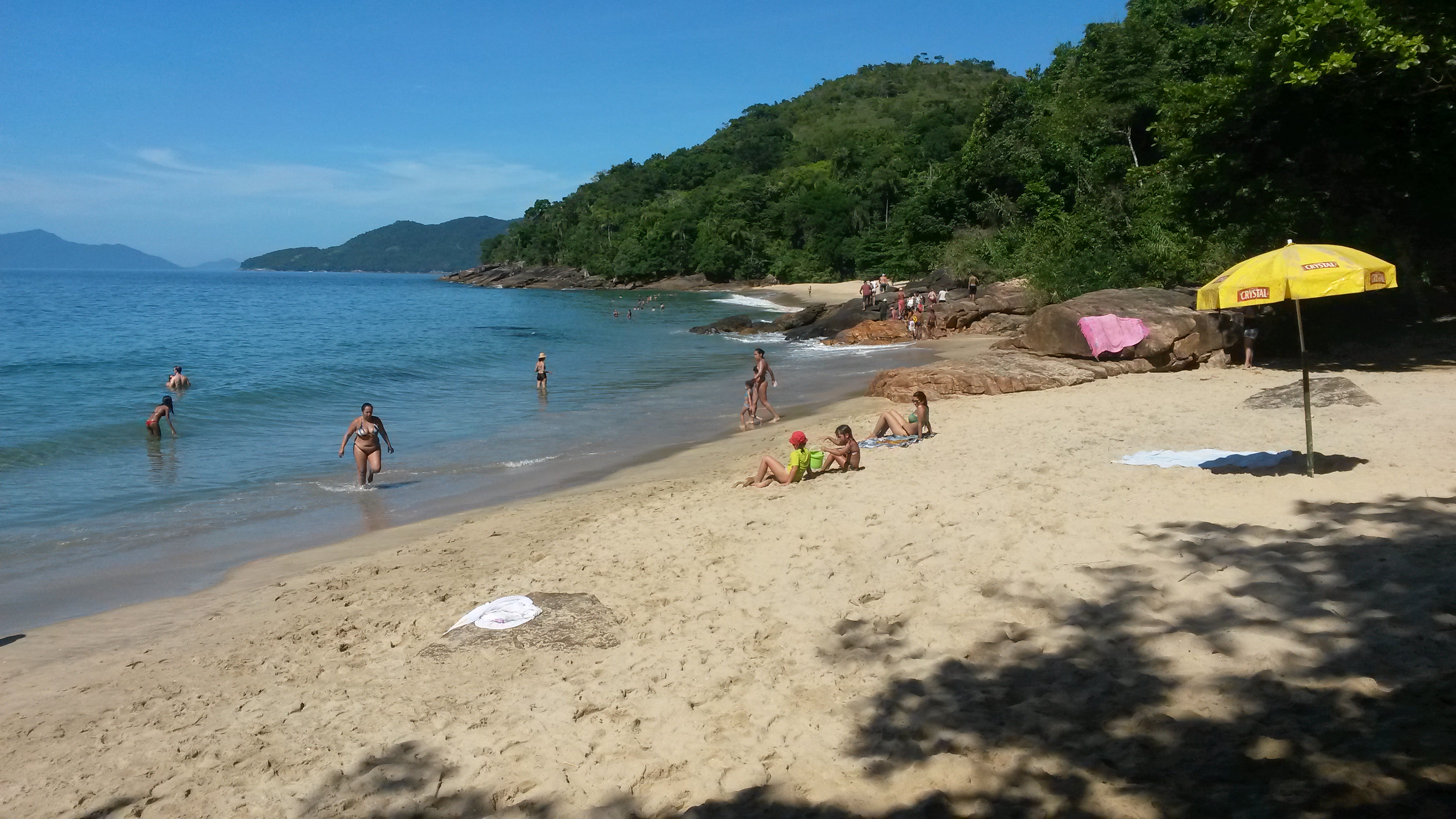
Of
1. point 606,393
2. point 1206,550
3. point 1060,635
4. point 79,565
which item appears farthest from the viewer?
point 606,393

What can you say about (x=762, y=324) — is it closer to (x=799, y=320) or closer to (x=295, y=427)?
(x=799, y=320)

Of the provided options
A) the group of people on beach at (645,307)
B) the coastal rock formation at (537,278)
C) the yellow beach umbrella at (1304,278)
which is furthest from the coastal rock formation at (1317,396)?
the coastal rock formation at (537,278)

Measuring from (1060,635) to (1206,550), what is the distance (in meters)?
1.59

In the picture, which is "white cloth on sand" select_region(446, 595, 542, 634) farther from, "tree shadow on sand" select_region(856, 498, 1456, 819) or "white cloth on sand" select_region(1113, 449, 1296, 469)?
"white cloth on sand" select_region(1113, 449, 1296, 469)

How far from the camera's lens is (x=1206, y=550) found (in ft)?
21.6

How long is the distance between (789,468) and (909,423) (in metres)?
3.00

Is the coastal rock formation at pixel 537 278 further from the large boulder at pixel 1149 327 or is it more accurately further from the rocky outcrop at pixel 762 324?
the large boulder at pixel 1149 327

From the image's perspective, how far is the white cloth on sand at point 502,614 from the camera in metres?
6.84

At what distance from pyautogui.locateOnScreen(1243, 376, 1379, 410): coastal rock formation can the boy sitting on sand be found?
518 cm

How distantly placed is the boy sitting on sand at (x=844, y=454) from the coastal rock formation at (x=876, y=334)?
2070 cm

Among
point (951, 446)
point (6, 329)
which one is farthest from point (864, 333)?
point (6, 329)

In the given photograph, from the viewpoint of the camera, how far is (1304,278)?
7723mm

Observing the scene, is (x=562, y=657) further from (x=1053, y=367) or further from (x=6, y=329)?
(x=6, y=329)

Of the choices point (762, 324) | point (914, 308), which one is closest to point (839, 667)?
point (914, 308)
